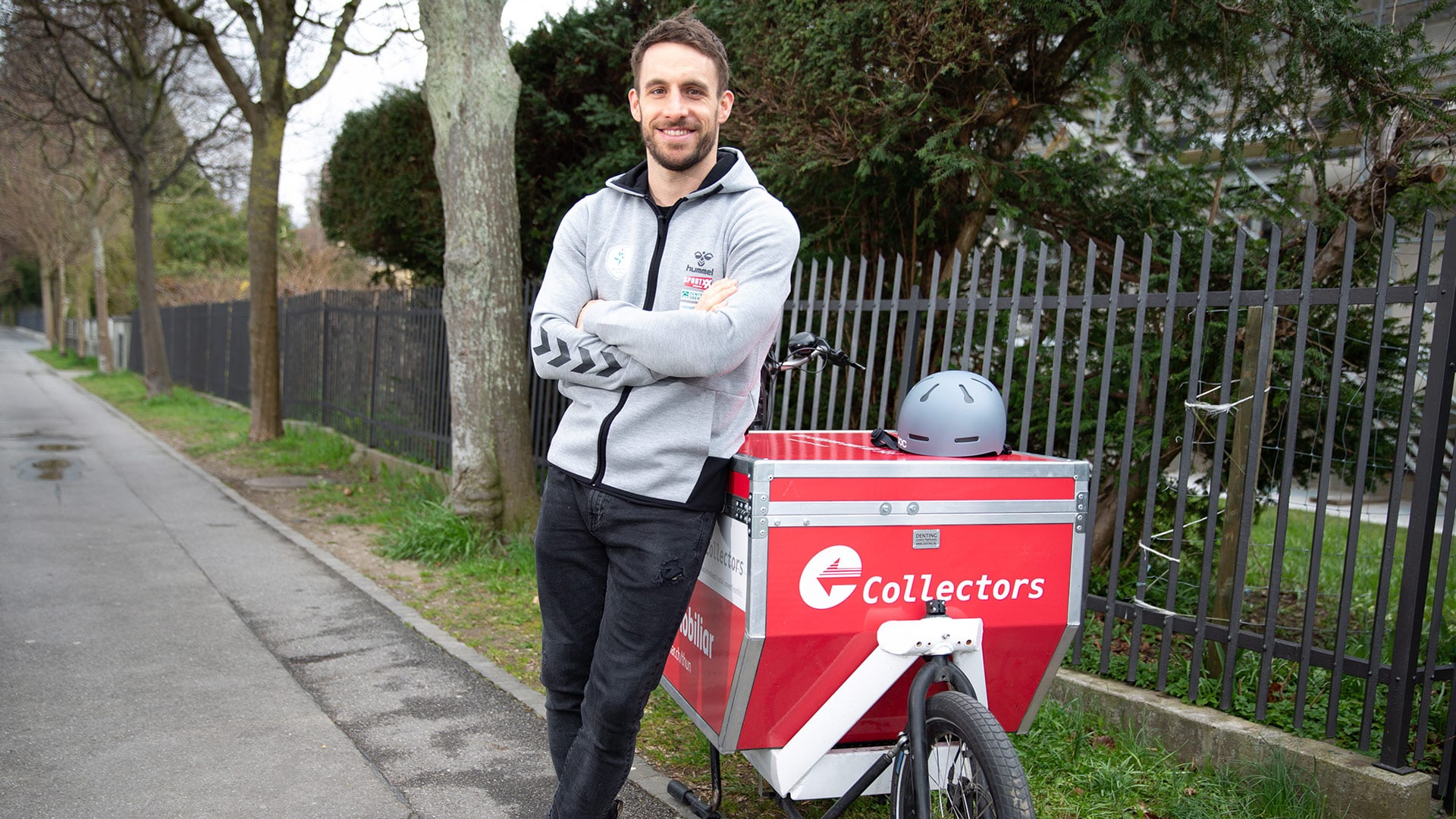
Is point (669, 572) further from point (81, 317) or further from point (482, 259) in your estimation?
point (81, 317)

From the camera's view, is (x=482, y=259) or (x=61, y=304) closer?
(x=482, y=259)

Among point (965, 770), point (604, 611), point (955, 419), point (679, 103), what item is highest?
point (679, 103)

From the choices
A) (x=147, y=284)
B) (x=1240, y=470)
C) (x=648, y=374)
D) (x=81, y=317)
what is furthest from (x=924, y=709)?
(x=81, y=317)

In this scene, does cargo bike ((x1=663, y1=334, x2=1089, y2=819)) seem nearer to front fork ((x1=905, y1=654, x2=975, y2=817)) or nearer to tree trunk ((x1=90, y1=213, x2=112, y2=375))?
front fork ((x1=905, y1=654, x2=975, y2=817))

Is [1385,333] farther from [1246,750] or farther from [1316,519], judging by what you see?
[1246,750]

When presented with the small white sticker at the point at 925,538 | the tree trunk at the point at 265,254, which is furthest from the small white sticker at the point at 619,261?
the tree trunk at the point at 265,254

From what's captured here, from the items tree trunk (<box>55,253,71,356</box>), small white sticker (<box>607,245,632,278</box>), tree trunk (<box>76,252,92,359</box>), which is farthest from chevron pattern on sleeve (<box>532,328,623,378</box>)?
tree trunk (<box>55,253,71,356</box>)

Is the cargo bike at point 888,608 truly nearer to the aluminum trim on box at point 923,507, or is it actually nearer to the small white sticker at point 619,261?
the aluminum trim on box at point 923,507

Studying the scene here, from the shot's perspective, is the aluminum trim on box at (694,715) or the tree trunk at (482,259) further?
the tree trunk at (482,259)

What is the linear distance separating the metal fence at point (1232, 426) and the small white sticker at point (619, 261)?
2.07m

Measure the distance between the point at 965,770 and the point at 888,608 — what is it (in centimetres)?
39

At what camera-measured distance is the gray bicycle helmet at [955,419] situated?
106 inches

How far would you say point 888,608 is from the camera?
249 cm

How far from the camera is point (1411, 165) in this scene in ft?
14.8
